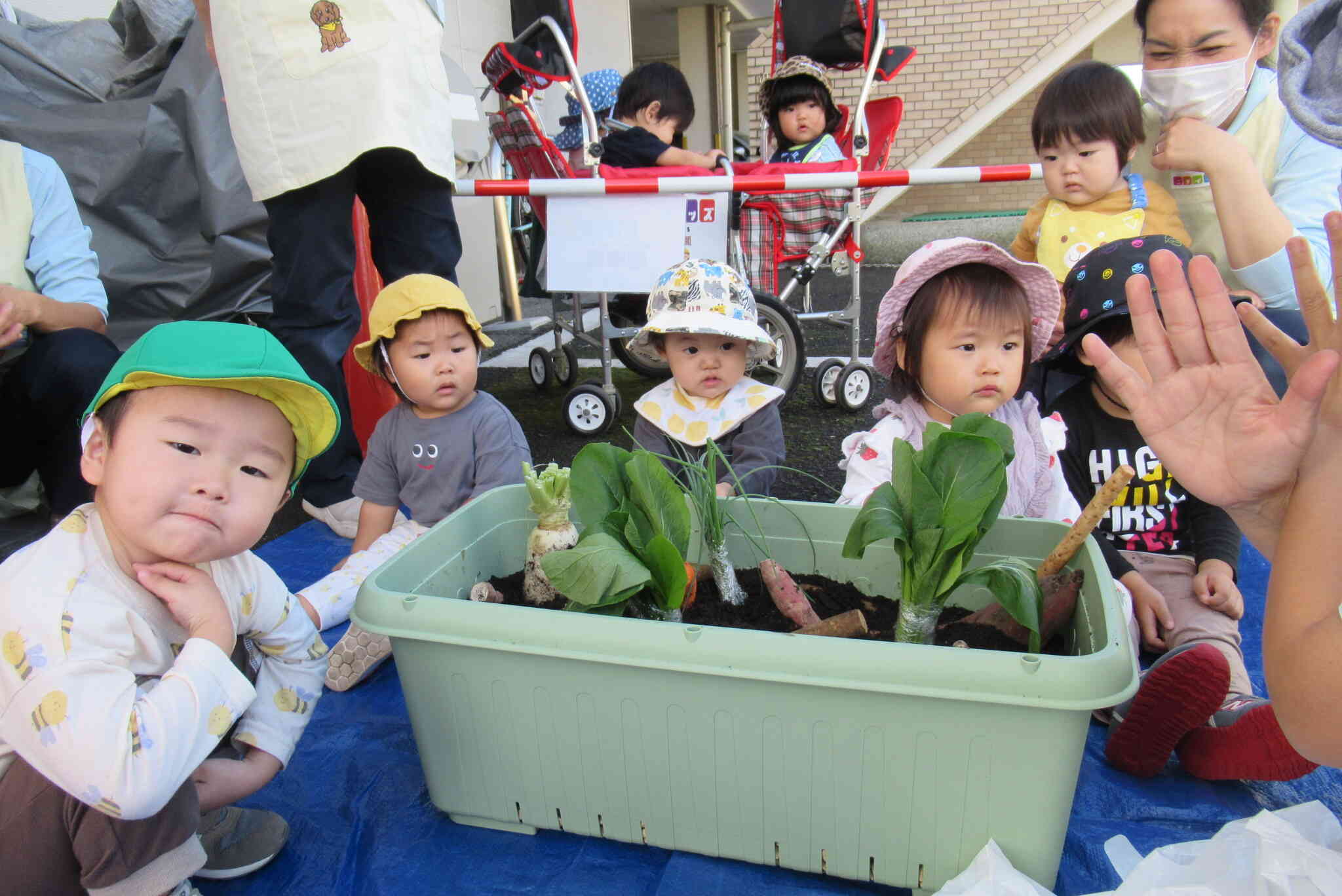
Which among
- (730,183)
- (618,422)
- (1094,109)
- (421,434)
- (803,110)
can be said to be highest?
(803,110)

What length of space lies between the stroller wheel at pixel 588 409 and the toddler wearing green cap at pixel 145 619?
197 centimetres

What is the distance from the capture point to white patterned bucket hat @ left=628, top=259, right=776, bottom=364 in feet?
5.49

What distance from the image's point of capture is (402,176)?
2.18m

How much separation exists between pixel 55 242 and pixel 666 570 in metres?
1.73

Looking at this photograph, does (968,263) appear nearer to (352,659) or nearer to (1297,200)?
(1297,200)

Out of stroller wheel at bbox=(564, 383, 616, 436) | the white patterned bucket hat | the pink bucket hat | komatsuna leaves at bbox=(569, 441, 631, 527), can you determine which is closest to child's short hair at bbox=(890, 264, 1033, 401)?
the pink bucket hat

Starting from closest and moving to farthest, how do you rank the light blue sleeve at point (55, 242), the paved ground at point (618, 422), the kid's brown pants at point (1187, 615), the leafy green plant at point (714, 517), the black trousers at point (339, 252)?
the leafy green plant at point (714, 517) < the kid's brown pants at point (1187, 615) < the light blue sleeve at point (55, 242) < the black trousers at point (339, 252) < the paved ground at point (618, 422)

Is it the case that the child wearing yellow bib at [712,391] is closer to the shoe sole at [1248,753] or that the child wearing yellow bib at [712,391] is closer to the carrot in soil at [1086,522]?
the carrot in soil at [1086,522]

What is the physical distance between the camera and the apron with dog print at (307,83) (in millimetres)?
1904

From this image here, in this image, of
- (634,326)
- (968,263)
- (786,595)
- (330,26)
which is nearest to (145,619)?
(786,595)

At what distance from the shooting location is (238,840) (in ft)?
3.77

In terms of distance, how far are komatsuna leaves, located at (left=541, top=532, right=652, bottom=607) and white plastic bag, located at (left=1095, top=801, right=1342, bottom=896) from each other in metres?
0.65

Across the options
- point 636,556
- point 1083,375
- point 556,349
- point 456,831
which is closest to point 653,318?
point 636,556

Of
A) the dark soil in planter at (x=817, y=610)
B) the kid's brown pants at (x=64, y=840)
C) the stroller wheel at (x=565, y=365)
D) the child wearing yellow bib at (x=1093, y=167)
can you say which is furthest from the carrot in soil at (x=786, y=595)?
the stroller wheel at (x=565, y=365)
